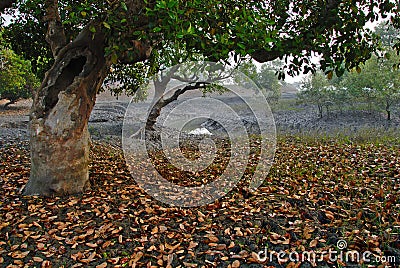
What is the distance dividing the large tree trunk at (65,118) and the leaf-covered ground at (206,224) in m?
0.25

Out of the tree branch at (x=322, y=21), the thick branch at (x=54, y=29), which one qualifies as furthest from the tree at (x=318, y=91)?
the thick branch at (x=54, y=29)

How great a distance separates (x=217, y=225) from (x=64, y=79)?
2468 mm

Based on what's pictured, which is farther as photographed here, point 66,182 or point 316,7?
point 316,7

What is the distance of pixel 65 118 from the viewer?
3574 millimetres

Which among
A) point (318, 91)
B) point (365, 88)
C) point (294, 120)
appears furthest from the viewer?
point (318, 91)

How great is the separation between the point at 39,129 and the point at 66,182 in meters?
0.70

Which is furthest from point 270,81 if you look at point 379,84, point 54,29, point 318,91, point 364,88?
point 54,29

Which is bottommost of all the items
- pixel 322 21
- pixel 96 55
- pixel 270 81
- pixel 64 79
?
pixel 64 79

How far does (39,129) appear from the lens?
3559 millimetres

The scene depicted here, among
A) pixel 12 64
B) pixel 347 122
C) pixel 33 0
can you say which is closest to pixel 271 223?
pixel 33 0

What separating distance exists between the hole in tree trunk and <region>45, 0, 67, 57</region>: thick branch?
0.65 metres

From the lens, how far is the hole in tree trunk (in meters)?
3.61

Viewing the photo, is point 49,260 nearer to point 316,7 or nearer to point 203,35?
point 203,35

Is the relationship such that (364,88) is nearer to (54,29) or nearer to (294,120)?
(294,120)
